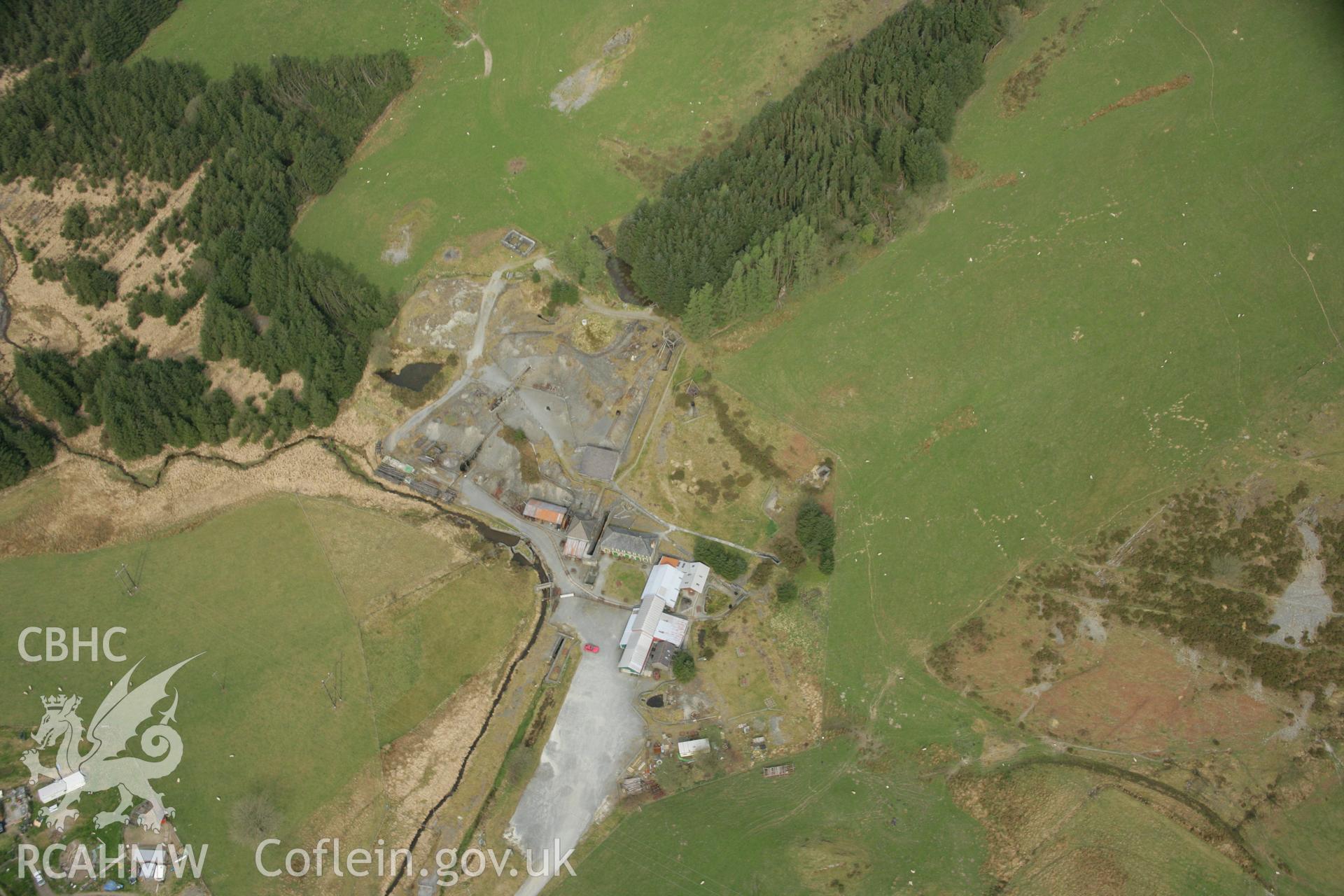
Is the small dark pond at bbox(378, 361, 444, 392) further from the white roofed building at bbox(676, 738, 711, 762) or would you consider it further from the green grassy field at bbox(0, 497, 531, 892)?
the white roofed building at bbox(676, 738, 711, 762)

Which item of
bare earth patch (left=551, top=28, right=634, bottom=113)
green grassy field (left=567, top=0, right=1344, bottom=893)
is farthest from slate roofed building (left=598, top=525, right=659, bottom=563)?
bare earth patch (left=551, top=28, right=634, bottom=113)

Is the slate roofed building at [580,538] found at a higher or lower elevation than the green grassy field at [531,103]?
lower

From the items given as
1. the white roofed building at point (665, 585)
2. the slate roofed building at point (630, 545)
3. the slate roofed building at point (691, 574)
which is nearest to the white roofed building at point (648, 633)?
the white roofed building at point (665, 585)

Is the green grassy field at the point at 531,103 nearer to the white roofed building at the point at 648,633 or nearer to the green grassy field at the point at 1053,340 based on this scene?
the green grassy field at the point at 1053,340

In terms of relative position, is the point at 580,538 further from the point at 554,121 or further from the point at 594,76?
the point at 594,76

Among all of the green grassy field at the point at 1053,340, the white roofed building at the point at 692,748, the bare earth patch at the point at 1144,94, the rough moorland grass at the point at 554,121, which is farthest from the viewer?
the rough moorland grass at the point at 554,121

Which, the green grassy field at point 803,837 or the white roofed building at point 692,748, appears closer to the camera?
the green grassy field at point 803,837

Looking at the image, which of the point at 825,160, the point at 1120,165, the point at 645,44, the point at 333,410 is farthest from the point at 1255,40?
the point at 333,410
